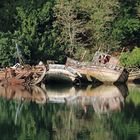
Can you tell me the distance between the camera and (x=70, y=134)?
103 ft

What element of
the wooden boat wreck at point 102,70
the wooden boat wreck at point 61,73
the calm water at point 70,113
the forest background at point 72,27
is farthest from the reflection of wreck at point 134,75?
the wooden boat wreck at point 61,73

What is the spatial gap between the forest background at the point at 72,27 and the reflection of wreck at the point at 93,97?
8.62m

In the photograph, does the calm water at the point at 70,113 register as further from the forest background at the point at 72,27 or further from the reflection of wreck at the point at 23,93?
the forest background at the point at 72,27

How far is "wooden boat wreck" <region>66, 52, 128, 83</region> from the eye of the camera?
2265 inches

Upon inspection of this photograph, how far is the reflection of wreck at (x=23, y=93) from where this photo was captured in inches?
1808

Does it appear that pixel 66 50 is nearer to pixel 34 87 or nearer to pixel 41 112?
pixel 34 87

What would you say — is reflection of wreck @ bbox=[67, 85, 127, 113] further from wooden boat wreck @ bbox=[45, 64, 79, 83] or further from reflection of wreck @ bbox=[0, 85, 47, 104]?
wooden boat wreck @ bbox=[45, 64, 79, 83]

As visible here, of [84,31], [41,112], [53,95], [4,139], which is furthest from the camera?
[84,31]

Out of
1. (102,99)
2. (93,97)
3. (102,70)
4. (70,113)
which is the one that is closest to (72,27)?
(102,70)

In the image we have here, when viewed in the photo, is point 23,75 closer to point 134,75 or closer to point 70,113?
point 134,75

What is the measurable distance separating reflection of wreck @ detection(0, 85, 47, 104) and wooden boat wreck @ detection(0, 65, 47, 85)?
95cm

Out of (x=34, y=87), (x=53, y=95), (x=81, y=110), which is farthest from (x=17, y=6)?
(x=81, y=110)

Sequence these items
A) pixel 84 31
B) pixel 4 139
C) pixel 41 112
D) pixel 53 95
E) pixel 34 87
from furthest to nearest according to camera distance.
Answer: pixel 84 31
pixel 34 87
pixel 53 95
pixel 41 112
pixel 4 139

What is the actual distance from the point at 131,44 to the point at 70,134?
36.3 m
